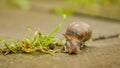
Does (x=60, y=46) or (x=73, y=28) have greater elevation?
(x=73, y=28)

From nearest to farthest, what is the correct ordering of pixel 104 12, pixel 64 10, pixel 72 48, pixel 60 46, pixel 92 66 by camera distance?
pixel 92 66 → pixel 72 48 → pixel 60 46 → pixel 104 12 → pixel 64 10

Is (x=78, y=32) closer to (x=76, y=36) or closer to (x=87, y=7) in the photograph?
(x=76, y=36)

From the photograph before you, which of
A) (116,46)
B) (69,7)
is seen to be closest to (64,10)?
(69,7)

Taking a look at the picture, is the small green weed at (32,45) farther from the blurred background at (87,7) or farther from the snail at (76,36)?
the blurred background at (87,7)

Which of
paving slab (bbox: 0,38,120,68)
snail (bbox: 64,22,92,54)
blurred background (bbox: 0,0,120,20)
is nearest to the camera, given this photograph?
paving slab (bbox: 0,38,120,68)

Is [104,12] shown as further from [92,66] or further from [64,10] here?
[92,66]

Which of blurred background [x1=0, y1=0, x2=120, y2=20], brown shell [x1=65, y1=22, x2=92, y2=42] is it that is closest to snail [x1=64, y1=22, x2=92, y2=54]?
brown shell [x1=65, y1=22, x2=92, y2=42]

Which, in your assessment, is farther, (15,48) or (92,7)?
(92,7)

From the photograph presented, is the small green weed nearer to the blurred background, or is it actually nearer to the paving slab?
the paving slab
